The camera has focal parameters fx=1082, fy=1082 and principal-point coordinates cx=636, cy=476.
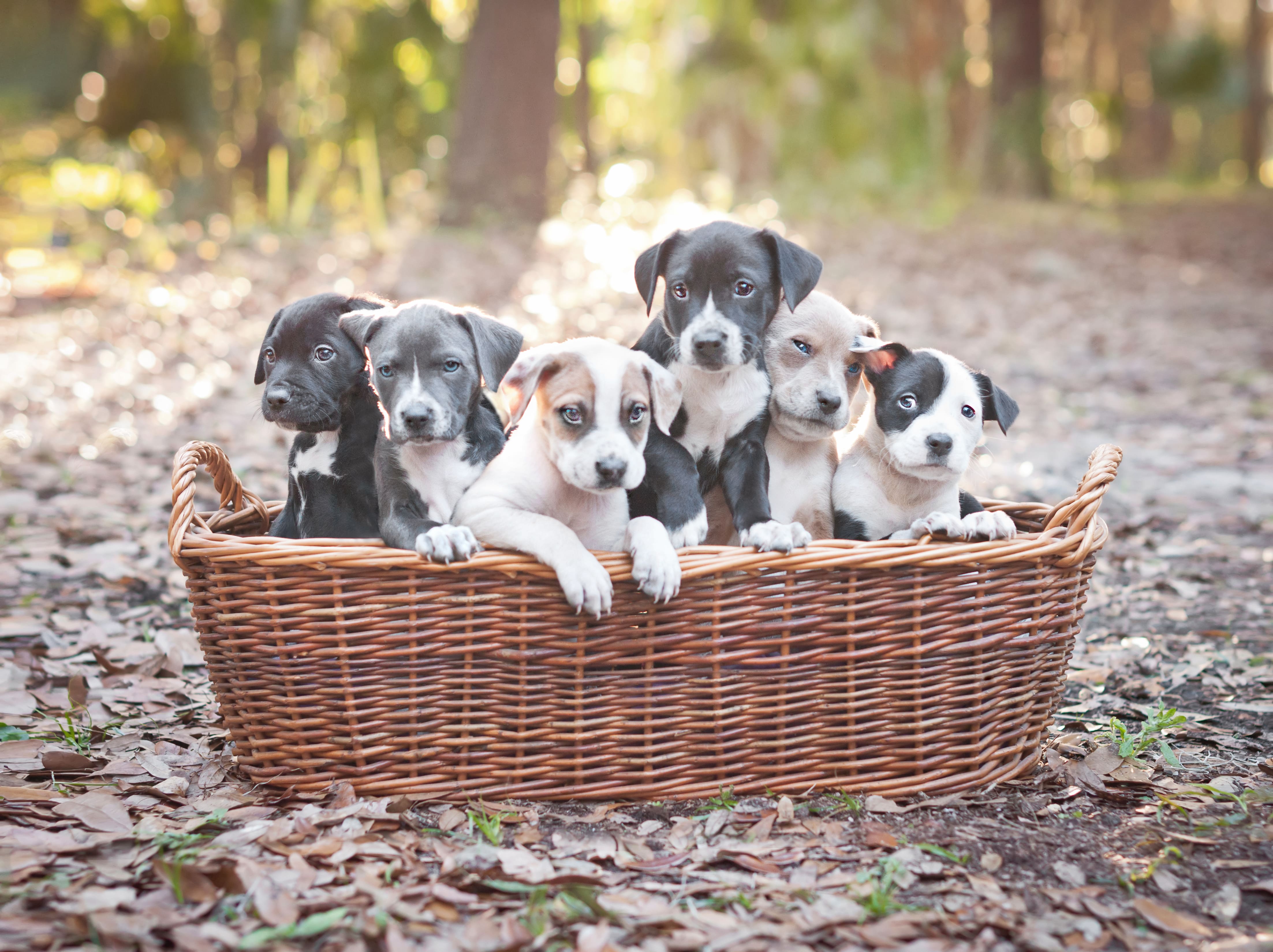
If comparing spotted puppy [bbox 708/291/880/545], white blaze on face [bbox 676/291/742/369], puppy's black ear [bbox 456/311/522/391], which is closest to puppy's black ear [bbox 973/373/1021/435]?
spotted puppy [bbox 708/291/880/545]

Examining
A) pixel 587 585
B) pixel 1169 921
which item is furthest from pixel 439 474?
pixel 1169 921

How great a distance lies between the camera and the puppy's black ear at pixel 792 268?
3.07m

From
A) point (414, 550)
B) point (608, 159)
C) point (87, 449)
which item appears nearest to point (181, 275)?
point (87, 449)

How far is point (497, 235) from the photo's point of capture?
11.7m

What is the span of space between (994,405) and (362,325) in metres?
1.87

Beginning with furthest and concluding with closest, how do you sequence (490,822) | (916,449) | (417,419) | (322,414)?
1. (322,414)
2. (916,449)
3. (417,419)
4. (490,822)

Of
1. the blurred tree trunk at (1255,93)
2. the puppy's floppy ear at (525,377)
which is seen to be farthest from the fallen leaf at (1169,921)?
the blurred tree trunk at (1255,93)

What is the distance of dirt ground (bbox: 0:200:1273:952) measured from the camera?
7.63ft

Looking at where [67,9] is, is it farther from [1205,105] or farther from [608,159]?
[1205,105]

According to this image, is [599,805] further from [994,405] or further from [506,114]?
[506,114]

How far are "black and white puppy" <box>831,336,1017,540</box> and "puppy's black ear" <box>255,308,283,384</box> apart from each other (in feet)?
5.61

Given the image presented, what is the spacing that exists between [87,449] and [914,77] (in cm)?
1759

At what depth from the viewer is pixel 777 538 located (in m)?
2.74

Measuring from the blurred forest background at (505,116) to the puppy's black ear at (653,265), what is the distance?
822 centimetres
